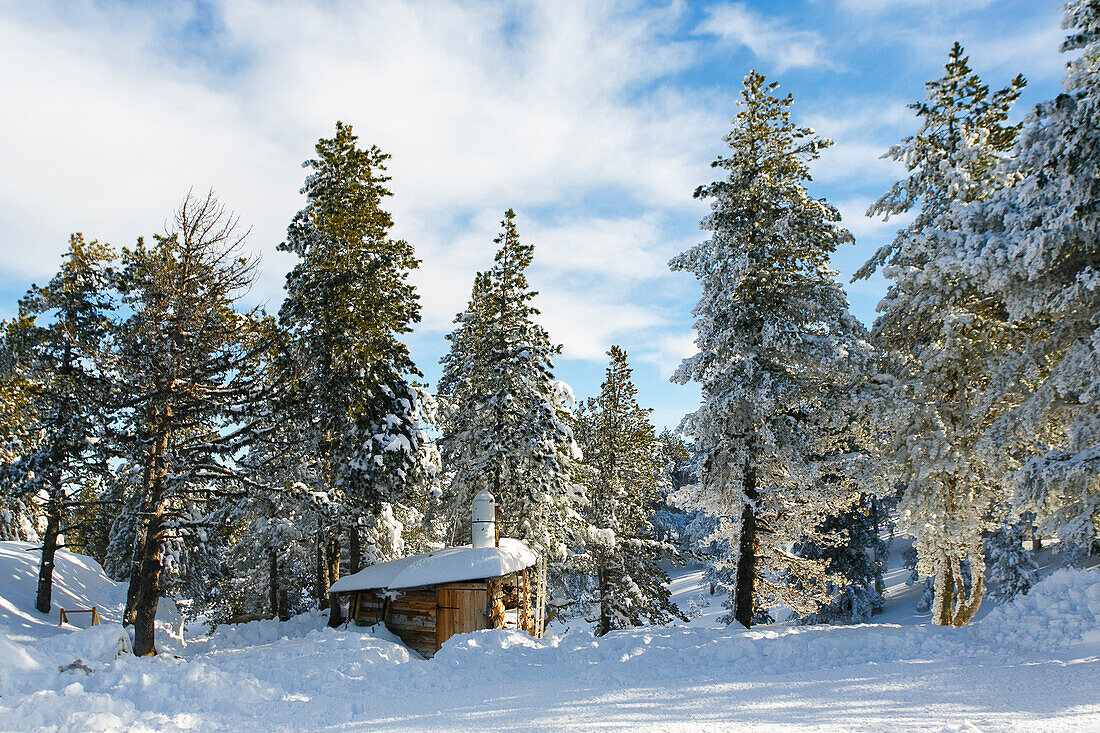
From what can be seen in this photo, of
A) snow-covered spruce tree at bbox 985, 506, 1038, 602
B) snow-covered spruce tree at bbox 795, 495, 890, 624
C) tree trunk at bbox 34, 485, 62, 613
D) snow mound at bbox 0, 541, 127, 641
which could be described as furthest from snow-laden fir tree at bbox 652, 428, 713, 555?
tree trunk at bbox 34, 485, 62, 613

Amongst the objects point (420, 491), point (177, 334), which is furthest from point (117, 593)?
point (177, 334)

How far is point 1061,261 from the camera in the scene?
11.6 m

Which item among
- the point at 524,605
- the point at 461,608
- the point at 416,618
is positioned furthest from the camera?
the point at 524,605

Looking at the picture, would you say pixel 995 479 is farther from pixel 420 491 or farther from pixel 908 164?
pixel 420 491

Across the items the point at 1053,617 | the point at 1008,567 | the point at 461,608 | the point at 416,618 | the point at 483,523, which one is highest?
the point at 483,523

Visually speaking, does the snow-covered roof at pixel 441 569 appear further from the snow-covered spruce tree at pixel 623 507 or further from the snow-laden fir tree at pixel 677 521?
the snow-laden fir tree at pixel 677 521

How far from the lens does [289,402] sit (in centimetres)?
1502

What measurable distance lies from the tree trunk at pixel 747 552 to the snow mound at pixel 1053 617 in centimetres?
531

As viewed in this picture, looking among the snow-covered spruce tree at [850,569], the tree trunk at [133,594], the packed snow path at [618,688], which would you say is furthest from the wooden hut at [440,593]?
the snow-covered spruce tree at [850,569]

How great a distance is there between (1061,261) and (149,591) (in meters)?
20.2

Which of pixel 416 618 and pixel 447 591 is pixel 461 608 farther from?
pixel 416 618

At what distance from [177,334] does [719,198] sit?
1361 cm

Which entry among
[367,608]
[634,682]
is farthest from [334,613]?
[634,682]

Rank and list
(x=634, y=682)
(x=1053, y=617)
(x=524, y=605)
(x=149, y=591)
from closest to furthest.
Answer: (x=634, y=682) → (x=1053, y=617) → (x=149, y=591) → (x=524, y=605)
